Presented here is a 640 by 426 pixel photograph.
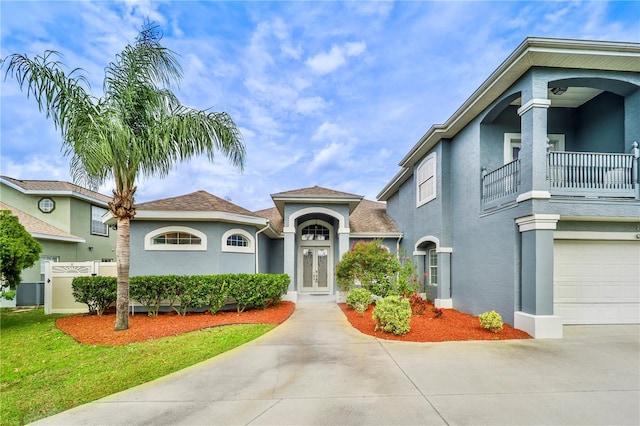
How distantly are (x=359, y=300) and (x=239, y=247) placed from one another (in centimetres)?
491

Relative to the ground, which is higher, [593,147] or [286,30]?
[286,30]

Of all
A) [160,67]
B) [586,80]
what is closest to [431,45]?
[586,80]

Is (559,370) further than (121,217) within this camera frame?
No

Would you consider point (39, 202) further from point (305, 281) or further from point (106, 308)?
point (305, 281)

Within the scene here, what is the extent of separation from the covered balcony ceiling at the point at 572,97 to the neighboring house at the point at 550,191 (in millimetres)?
51

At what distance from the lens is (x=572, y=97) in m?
8.95

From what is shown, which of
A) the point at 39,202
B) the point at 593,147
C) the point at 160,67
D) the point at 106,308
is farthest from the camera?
Result: the point at 39,202

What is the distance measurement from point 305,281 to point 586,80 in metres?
12.4

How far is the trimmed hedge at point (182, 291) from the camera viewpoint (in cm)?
930

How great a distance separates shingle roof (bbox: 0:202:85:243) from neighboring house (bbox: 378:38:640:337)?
55.8 ft

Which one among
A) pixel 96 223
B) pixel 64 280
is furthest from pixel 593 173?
pixel 96 223

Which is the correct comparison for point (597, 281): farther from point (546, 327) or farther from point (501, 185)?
point (501, 185)

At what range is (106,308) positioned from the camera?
10.2 m

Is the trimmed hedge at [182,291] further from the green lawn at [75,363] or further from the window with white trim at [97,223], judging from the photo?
the window with white trim at [97,223]
